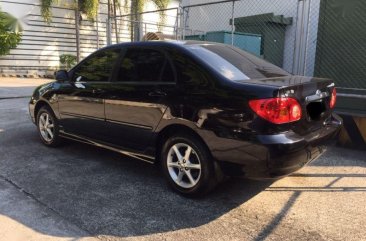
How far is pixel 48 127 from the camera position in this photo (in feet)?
19.5

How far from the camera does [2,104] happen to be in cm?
1020

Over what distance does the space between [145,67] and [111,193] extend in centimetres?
143

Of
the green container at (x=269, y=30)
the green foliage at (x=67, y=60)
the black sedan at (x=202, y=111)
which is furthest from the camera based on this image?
the green foliage at (x=67, y=60)

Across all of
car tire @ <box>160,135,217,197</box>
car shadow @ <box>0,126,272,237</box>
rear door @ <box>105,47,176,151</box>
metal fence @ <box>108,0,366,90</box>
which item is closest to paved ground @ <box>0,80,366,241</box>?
car shadow @ <box>0,126,272,237</box>

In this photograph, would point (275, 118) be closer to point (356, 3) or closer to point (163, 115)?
point (163, 115)

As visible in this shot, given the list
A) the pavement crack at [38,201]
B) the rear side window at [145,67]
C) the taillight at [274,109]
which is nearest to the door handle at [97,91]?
the rear side window at [145,67]

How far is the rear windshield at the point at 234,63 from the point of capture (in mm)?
3988

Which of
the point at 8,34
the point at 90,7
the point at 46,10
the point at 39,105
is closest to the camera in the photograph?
the point at 39,105

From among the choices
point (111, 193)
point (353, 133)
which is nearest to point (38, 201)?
point (111, 193)

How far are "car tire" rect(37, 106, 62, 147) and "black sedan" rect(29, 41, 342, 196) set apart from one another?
0.72 m

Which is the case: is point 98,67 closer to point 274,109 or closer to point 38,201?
point 38,201

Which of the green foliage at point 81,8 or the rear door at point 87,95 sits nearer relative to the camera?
the rear door at point 87,95

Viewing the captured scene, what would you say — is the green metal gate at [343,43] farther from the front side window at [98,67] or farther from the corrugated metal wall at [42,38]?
the corrugated metal wall at [42,38]

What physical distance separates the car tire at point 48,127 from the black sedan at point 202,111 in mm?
720
